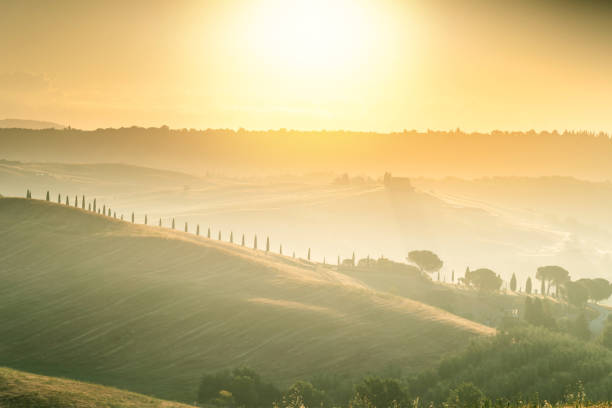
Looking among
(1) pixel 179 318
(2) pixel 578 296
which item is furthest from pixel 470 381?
(2) pixel 578 296

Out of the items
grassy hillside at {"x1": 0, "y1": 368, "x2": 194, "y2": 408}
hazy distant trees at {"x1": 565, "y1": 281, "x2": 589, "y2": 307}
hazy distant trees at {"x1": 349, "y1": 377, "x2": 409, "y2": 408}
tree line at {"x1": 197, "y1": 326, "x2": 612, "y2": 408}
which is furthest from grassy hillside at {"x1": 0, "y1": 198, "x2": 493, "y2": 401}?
hazy distant trees at {"x1": 565, "y1": 281, "x2": 589, "y2": 307}

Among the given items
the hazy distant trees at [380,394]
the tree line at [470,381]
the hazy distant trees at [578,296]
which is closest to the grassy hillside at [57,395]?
the hazy distant trees at [380,394]

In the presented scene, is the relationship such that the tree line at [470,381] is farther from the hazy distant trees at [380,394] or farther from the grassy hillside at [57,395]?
the grassy hillside at [57,395]

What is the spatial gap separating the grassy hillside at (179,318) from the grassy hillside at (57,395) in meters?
25.3

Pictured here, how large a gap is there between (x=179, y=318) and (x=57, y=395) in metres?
59.4

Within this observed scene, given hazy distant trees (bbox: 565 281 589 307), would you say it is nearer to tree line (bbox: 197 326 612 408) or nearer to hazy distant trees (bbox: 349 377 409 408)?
tree line (bbox: 197 326 612 408)

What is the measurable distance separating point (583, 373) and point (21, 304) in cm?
9327

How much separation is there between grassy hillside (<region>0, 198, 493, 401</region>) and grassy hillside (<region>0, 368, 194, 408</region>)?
83.2 feet

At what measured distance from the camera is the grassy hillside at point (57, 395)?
38.6m

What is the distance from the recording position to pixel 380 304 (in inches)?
4358

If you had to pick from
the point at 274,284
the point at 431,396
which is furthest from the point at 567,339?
the point at 274,284

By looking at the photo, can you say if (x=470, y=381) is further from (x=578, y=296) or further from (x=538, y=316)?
(x=578, y=296)

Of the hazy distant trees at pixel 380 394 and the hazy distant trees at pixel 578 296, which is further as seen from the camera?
the hazy distant trees at pixel 578 296

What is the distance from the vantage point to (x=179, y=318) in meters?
99.8
